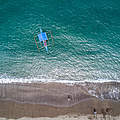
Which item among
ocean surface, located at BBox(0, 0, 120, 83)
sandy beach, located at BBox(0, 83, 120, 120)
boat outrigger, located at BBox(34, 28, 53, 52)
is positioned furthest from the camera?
boat outrigger, located at BBox(34, 28, 53, 52)

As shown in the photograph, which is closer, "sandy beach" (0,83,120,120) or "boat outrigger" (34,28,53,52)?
"sandy beach" (0,83,120,120)

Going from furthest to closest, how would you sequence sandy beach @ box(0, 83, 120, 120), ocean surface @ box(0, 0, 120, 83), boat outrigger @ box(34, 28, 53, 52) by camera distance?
boat outrigger @ box(34, 28, 53, 52) → ocean surface @ box(0, 0, 120, 83) → sandy beach @ box(0, 83, 120, 120)

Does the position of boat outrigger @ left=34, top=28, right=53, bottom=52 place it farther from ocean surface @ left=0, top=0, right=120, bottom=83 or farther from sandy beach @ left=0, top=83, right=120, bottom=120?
sandy beach @ left=0, top=83, right=120, bottom=120

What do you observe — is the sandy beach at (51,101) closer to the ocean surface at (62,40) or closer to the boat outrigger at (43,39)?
the ocean surface at (62,40)

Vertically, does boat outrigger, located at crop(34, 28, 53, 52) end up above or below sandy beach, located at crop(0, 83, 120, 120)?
above

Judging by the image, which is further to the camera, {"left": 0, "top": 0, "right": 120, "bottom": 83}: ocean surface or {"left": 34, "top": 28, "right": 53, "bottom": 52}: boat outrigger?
{"left": 34, "top": 28, "right": 53, "bottom": 52}: boat outrigger

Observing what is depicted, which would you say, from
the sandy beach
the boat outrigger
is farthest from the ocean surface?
the sandy beach

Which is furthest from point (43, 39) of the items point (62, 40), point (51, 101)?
point (51, 101)
